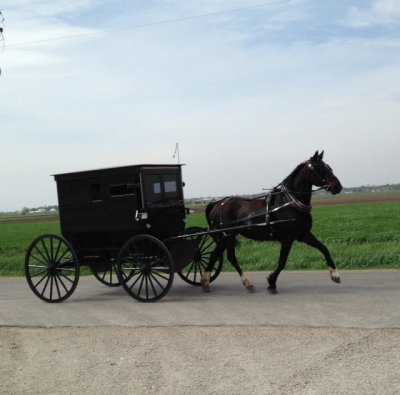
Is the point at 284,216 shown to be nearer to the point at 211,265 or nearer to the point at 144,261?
the point at 211,265

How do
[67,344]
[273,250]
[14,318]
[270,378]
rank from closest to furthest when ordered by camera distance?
[270,378] < [67,344] < [14,318] < [273,250]

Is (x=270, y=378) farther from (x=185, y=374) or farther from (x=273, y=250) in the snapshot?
(x=273, y=250)

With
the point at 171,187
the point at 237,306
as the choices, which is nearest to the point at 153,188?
the point at 171,187

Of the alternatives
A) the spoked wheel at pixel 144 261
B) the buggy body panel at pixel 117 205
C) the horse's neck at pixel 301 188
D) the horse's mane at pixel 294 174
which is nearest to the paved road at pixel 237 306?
the spoked wheel at pixel 144 261

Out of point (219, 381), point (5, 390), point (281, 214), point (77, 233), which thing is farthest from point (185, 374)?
point (77, 233)

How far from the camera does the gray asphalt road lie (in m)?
4.94

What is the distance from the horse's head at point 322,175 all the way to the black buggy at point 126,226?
212cm

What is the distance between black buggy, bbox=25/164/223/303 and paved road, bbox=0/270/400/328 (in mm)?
444

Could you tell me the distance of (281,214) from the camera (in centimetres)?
916

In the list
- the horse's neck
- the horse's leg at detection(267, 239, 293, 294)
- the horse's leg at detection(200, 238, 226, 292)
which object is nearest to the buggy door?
the horse's leg at detection(200, 238, 226, 292)

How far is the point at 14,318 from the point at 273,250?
8615mm

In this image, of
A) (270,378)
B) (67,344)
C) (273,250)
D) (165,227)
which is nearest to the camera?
(270,378)

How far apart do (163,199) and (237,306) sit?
2545 mm

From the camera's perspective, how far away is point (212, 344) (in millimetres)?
6078
